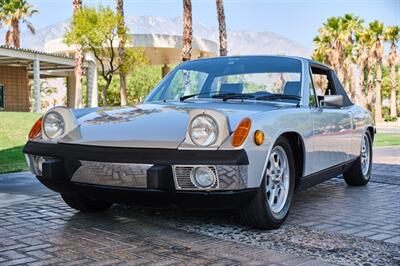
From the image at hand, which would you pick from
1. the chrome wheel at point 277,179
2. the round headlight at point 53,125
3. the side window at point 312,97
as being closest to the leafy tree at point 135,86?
the side window at point 312,97

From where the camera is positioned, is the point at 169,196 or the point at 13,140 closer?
the point at 169,196

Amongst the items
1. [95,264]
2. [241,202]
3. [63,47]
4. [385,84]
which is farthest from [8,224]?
[385,84]

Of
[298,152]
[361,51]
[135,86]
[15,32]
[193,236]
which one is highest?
[15,32]

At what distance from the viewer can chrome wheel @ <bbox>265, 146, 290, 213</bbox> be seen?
4238mm

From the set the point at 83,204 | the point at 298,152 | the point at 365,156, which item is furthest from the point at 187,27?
the point at 298,152

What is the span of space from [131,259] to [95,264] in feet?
0.78

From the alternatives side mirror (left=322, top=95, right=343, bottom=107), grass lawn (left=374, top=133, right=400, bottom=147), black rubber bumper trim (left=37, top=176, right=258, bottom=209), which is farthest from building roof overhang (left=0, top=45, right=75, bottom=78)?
black rubber bumper trim (left=37, top=176, right=258, bottom=209)

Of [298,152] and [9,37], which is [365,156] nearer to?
[298,152]

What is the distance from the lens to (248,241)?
387 cm

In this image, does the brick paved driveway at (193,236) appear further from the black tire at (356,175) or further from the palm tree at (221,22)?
the palm tree at (221,22)

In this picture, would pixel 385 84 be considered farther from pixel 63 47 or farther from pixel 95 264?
pixel 95 264

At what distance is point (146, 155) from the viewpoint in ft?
12.3

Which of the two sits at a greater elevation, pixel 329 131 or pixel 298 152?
pixel 329 131

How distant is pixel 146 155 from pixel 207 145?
442mm
